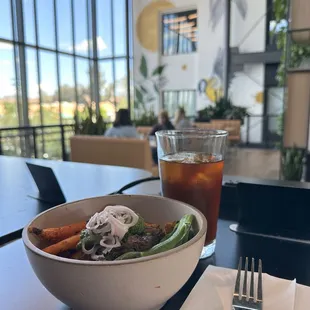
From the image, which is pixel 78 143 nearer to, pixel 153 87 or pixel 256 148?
pixel 256 148

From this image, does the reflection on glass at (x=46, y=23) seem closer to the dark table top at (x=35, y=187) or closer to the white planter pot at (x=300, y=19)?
the white planter pot at (x=300, y=19)

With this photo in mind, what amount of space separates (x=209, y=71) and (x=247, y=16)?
1796mm

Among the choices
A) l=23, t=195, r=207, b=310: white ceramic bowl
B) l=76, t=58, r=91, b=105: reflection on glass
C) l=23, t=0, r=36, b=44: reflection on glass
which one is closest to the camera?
l=23, t=195, r=207, b=310: white ceramic bowl

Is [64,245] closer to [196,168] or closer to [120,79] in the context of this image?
[196,168]

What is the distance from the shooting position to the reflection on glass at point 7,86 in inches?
263

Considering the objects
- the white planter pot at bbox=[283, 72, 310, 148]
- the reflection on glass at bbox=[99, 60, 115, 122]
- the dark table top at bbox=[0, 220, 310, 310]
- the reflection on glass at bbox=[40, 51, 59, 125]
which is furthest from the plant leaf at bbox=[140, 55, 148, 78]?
the dark table top at bbox=[0, 220, 310, 310]

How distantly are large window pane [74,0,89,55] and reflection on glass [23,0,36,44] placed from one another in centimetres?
154

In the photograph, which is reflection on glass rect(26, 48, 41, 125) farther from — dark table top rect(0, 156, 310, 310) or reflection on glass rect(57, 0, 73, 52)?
dark table top rect(0, 156, 310, 310)

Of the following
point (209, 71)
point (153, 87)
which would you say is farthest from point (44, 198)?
point (153, 87)

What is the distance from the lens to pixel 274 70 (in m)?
8.56

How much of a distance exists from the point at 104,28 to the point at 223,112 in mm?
4664

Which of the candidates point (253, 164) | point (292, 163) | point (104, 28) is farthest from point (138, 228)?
point (104, 28)

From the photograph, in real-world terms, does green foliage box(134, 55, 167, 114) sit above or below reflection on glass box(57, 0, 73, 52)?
below

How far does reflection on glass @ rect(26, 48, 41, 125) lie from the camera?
24.1 ft
